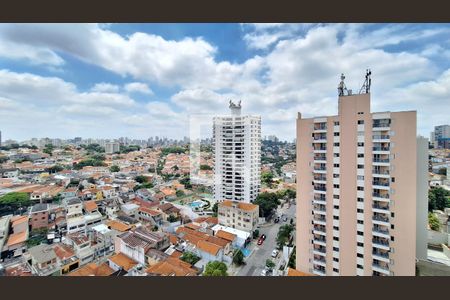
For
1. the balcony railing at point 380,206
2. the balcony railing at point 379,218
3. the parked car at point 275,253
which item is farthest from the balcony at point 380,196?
the parked car at point 275,253

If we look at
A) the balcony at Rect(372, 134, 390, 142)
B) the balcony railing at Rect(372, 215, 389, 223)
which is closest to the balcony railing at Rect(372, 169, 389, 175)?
the balcony at Rect(372, 134, 390, 142)

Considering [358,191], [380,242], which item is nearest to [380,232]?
[380,242]

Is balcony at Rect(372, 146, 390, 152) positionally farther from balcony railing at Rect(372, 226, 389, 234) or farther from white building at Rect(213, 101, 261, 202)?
white building at Rect(213, 101, 261, 202)

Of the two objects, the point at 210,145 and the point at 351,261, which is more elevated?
the point at 210,145

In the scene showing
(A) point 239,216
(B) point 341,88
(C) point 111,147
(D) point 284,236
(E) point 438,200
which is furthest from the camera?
(C) point 111,147

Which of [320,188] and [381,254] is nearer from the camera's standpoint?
[381,254]

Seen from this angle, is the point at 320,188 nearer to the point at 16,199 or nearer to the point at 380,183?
the point at 380,183

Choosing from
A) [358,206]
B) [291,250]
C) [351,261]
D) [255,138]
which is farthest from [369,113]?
[255,138]

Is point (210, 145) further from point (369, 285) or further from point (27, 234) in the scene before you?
point (369, 285)
